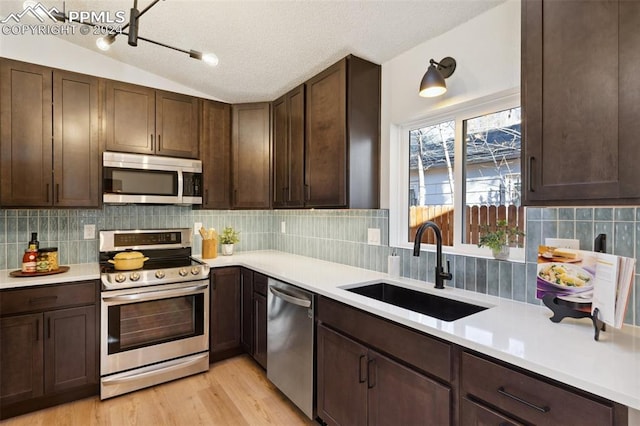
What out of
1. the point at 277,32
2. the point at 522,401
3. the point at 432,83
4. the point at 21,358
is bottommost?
the point at 21,358

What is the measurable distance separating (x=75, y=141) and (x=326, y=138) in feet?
6.40

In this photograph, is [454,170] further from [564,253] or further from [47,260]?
[47,260]

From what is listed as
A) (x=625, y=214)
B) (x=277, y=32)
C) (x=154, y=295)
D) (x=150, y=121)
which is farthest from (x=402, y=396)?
(x=150, y=121)

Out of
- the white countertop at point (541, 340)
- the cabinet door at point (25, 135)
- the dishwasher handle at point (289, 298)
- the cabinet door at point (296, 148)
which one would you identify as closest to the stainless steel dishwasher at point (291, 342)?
the dishwasher handle at point (289, 298)

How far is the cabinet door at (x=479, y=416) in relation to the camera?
1.08 metres

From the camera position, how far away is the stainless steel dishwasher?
2.02 meters

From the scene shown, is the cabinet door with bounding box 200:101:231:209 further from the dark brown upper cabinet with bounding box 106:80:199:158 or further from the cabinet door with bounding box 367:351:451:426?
the cabinet door with bounding box 367:351:451:426

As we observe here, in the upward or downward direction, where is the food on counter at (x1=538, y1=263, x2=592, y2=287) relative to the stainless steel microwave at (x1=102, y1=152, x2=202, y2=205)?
downward

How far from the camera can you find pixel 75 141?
2467mm

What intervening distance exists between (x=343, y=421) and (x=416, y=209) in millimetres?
1414

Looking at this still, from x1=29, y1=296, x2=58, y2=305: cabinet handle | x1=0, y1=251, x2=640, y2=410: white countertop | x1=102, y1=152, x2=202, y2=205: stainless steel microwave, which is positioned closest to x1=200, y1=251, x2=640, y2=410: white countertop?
x1=0, y1=251, x2=640, y2=410: white countertop

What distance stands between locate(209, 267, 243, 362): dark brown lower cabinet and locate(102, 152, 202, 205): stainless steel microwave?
2.46 ft

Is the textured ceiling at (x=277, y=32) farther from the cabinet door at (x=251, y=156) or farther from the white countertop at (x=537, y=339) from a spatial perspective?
the white countertop at (x=537, y=339)

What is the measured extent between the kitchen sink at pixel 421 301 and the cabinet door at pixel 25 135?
240cm
